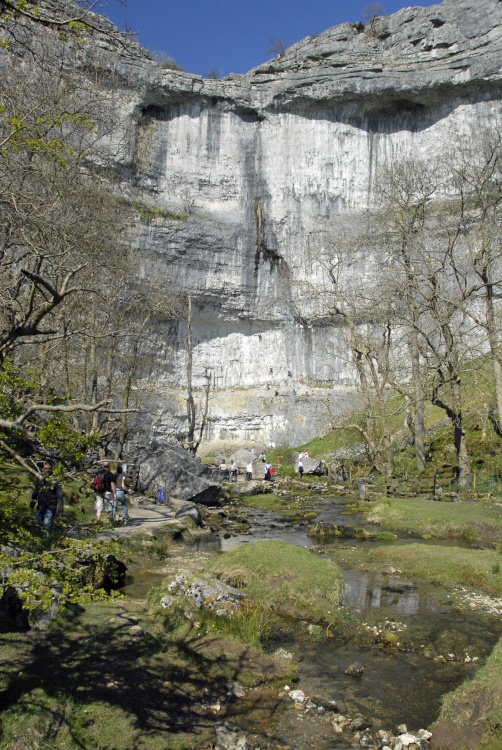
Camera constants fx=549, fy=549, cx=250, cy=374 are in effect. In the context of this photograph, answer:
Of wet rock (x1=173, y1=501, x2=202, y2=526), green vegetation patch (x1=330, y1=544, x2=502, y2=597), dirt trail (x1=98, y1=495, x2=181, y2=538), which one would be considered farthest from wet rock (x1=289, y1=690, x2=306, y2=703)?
wet rock (x1=173, y1=501, x2=202, y2=526)

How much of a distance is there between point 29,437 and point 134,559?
7776 millimetres

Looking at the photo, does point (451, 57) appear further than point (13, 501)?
Yes

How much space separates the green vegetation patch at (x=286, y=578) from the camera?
360 inches

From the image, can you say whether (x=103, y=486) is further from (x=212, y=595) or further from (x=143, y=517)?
(x=212, y=595)

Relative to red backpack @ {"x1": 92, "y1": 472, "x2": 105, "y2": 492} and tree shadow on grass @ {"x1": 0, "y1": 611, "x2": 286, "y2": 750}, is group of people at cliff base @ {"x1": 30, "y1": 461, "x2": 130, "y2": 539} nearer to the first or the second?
red backpack @ {"x1": 92, "y1": 472, "x2": 105, "y2": 492}

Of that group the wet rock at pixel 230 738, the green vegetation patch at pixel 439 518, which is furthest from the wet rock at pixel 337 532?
the wet rock at pixel 230 738

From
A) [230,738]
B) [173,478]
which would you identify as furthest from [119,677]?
[173,478]

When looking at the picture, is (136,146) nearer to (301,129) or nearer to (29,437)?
(301,129)

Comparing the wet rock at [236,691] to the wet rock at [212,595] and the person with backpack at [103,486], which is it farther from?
the person with backpack at [103,486]

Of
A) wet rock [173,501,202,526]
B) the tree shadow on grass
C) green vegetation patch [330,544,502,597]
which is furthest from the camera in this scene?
wet rock [173,501,202,526]

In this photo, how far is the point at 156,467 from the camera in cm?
2242

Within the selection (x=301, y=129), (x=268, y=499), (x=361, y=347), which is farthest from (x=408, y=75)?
(x=268, y=499)

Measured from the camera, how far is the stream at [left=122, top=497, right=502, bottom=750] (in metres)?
5.83

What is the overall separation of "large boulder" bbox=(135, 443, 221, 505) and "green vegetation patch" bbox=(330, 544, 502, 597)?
370 inches
